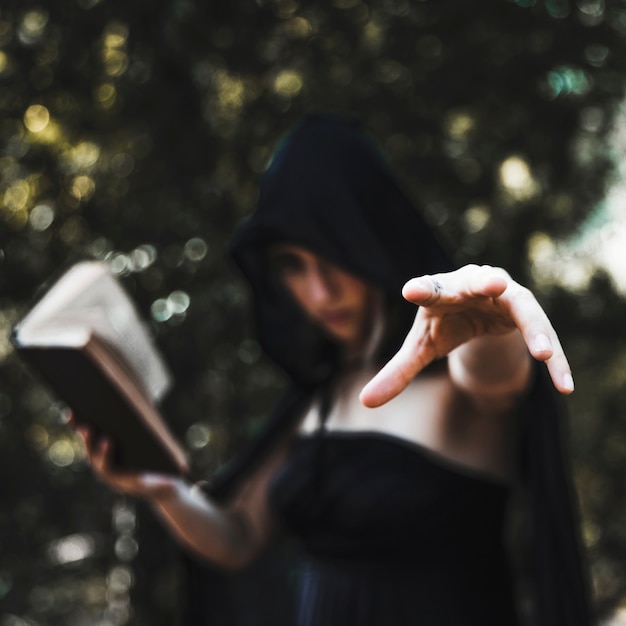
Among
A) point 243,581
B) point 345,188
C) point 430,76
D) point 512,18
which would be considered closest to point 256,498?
point 243,581

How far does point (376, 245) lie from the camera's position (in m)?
1.68

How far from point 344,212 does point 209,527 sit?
806mm

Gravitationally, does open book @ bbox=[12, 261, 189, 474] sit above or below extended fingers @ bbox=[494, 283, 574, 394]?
below

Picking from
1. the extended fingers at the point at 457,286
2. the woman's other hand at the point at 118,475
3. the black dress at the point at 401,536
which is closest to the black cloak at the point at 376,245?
the black dress at the point at 401,536

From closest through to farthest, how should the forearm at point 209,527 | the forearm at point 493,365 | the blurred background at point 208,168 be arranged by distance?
the forearm at point 493,365
the forearm at point 209,527
the blurred background at point 208,168

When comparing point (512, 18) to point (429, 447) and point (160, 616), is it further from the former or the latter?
point (160, 616)

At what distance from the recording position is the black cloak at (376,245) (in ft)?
4.91

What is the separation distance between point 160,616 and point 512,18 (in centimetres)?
191

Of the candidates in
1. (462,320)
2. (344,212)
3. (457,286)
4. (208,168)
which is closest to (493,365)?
(462,320)

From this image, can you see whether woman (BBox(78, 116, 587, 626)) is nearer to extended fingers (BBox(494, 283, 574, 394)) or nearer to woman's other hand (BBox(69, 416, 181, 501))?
woman's other hand (BBox(69, 416, 181, 501))

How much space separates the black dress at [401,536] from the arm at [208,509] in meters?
0.32

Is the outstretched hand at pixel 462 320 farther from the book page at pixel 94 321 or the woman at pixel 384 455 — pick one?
the book page at pixel 94 321

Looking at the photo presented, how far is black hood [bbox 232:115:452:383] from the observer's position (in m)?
1.68

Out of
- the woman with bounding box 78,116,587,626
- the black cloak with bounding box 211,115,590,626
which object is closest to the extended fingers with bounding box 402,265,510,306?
the woman with bounding box 78,116,587,626
